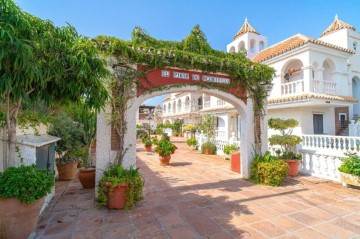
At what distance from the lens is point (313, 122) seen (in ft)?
40.8

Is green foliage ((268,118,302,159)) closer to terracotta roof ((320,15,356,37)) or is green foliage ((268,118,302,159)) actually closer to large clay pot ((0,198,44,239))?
large clay pot ((0,198,44,239))

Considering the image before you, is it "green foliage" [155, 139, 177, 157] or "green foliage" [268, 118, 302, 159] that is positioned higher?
"green foliage" [268, 118, 302, 159]

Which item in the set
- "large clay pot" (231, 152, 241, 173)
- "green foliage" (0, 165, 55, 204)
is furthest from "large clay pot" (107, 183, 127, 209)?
"large clay pot" (231, 152, 241, 173)

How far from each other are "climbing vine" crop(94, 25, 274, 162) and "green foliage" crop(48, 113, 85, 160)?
362 cm

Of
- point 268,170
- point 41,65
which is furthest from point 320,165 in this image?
point 41,65

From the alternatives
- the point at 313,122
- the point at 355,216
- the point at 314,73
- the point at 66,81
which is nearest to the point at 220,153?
the point at 313,122

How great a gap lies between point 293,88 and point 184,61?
8933 millimetres

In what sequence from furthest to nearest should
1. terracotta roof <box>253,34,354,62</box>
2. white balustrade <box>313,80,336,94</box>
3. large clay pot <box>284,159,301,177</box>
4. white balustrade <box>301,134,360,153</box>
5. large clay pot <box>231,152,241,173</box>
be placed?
terracotta roof <box>253,34,354,62</box> → white balustrade <box>313,80,336,94</box> → large clay pot <box>231,152,241,173</box> → white balustrade <box>301,134,360,153</box> → large clay pot <box>284,159,301,177</box>

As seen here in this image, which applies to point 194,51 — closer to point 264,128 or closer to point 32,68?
point 264,128

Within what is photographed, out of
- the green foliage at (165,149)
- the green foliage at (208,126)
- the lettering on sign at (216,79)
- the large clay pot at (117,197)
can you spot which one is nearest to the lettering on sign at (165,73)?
the lettering on sign at (216,79)

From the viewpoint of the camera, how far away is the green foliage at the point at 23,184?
3.16m

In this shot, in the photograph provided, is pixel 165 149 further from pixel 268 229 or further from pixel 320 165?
pixel 268 229

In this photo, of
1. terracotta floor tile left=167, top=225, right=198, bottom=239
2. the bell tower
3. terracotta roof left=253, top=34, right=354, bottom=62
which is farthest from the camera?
the bell tower

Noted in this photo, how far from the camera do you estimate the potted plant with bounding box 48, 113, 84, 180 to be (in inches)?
300
